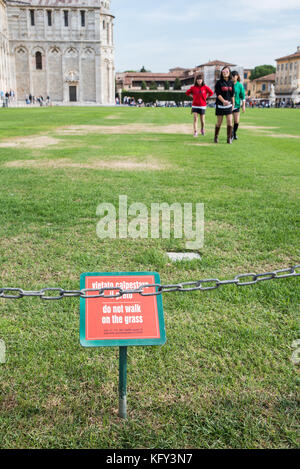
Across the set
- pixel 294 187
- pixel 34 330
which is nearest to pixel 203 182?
pixel 294 187

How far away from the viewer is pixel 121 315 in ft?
7.19

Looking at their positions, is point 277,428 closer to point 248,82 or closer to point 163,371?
point 163,371

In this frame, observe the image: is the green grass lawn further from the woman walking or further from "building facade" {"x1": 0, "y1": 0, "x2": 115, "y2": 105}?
"building facade" {"x1": 0, "y1": 0, "x2": 115, "y2": 105}

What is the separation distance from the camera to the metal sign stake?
A: 2.22 meters

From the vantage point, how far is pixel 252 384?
2545 millimetres

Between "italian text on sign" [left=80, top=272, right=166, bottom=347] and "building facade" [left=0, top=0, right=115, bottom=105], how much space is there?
251ft

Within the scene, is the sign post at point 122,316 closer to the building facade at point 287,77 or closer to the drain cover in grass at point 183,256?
the drain cover in grass at point 183,256

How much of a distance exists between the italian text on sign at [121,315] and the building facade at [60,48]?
7652 centimetres

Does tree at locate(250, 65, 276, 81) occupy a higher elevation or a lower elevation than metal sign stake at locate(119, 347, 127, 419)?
higher

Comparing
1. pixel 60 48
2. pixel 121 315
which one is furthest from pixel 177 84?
pixel 121 315

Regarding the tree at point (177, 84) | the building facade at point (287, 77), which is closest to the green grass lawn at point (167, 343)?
the building facade at point (287, 77)

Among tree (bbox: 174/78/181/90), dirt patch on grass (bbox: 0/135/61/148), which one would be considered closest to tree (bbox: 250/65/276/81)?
tree (bbox: 174/78/181/90)

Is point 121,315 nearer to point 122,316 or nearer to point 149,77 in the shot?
point 122,316

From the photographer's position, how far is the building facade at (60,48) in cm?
6950
